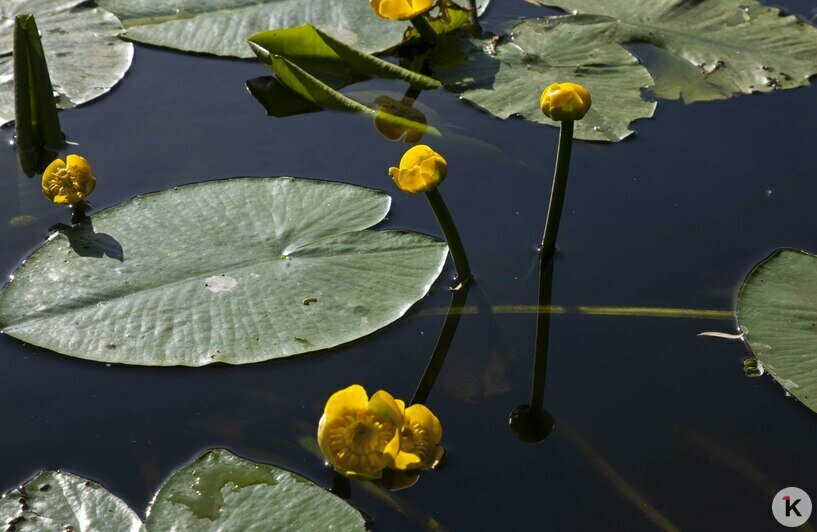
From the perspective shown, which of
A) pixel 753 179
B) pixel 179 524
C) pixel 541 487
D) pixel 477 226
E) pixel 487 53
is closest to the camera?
pixel 179 524

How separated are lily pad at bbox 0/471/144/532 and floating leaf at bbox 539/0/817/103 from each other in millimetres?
2268

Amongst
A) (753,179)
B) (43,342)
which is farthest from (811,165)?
(43,342)

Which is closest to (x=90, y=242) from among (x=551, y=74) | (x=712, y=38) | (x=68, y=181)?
(x=68, y=181)

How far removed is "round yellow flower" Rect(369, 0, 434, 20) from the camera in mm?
2953

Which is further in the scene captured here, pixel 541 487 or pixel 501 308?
pixel 501 308

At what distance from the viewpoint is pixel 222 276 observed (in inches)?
86.0

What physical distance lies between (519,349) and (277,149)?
3.64 ft

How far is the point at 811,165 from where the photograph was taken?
2.78 meters

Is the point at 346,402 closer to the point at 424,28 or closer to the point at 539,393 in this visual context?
the point at 539,393

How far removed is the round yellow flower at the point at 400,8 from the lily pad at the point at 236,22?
0.65 ft

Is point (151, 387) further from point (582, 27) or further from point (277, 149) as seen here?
point (582, 27)

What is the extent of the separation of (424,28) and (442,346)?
1.45 m

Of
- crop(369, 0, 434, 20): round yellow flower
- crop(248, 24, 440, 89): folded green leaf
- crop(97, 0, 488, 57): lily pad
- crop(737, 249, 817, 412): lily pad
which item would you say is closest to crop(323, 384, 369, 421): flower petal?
crop(737, 249, 817, 412): lily pad

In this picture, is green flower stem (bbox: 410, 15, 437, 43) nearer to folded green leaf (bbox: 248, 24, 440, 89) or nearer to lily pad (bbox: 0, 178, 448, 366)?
folded green leaf (bbox: 248, 24, 440, 89)
